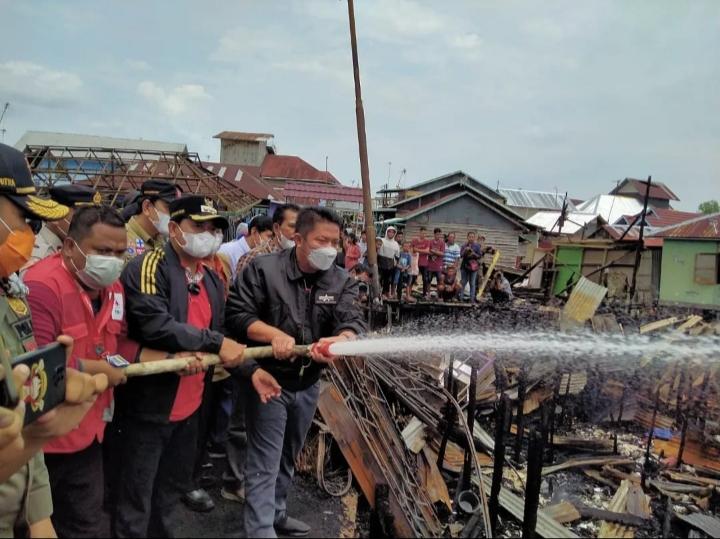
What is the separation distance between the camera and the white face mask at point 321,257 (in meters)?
3.46

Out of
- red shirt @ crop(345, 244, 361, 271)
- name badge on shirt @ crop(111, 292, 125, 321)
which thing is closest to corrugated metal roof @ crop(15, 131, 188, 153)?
red shirt @ crop(345, 244, 361, 271)

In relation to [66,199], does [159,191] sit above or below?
above

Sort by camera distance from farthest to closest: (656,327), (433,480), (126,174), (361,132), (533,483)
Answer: (126,174) < (361,132) < (656,327) < (433,480) < (533,483)

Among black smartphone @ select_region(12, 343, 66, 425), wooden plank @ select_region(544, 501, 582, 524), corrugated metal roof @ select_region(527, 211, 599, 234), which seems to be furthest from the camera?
corrugated metal roof @ select_region(527, 211, 599, 234)

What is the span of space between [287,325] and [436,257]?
1348 cm

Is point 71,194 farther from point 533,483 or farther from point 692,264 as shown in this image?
point 692,264

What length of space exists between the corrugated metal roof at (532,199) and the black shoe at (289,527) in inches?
2636

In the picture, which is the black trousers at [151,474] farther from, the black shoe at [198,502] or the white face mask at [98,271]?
the white face mask at [98,271]

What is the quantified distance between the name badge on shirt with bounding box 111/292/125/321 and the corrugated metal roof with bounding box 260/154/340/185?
5695cm

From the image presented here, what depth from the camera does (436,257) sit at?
1656 cm

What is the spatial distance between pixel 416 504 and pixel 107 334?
126 inches

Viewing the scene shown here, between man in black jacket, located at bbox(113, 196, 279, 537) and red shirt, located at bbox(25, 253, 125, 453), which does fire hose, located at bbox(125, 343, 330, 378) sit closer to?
man in black jacket, located at bbox(113, 196, 279, 537)

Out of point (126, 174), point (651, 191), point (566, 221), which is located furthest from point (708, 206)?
point (126, 174)

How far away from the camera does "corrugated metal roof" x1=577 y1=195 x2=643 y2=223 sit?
173 ft
